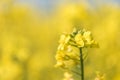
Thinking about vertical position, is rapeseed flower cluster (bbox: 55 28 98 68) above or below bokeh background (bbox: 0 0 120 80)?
below

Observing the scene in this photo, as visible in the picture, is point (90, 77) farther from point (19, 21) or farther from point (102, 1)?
point (102, 1)

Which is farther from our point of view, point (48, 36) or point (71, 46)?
point (48, 36)

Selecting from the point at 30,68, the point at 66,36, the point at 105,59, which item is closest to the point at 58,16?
the point at 105,59

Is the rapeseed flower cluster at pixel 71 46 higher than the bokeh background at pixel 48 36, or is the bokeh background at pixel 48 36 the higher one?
the bokeh background at pixel 48 36

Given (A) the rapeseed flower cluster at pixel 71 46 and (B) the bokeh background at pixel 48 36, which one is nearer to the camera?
(A) the rapeseed flower cluster at pixel 71 46

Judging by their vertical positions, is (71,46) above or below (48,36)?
below

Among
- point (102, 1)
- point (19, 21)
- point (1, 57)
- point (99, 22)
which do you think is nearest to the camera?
point (1, 57)

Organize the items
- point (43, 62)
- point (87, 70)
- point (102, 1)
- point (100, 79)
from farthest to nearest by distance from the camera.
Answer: point (102, 1)
point (43, 62)
point (87, 70)
point (100, 79)

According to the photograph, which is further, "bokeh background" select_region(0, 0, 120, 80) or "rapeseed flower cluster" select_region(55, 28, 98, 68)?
"bokeh background" select_region(0, 0, 120, 80)
